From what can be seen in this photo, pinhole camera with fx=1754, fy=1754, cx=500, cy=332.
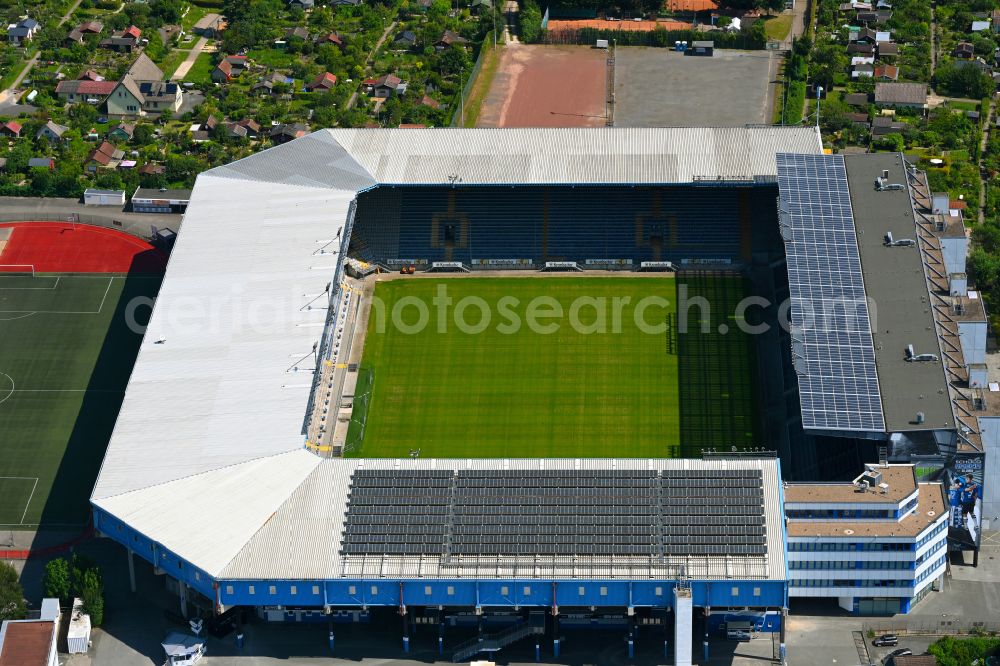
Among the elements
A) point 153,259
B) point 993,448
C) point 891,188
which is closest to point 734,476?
point 993,448

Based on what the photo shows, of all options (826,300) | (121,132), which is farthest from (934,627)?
(121,132)

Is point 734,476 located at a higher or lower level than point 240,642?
higher

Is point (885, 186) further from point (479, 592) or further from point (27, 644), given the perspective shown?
point (27, 644)

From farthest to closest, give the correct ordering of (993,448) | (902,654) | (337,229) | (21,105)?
(21,105) < (337,229) < (993,448) < (902,654)

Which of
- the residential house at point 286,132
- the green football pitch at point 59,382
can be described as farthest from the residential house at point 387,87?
the green football pitch at point 59,382

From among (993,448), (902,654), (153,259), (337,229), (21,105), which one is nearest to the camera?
(902,654)

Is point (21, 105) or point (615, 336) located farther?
point (21, 105)

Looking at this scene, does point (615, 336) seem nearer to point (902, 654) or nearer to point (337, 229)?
point (337, 229)

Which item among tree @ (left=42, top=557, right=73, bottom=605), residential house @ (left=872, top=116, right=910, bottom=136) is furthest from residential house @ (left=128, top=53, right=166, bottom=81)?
tree @ (left=42, top=557, right=73, bottom=605)
